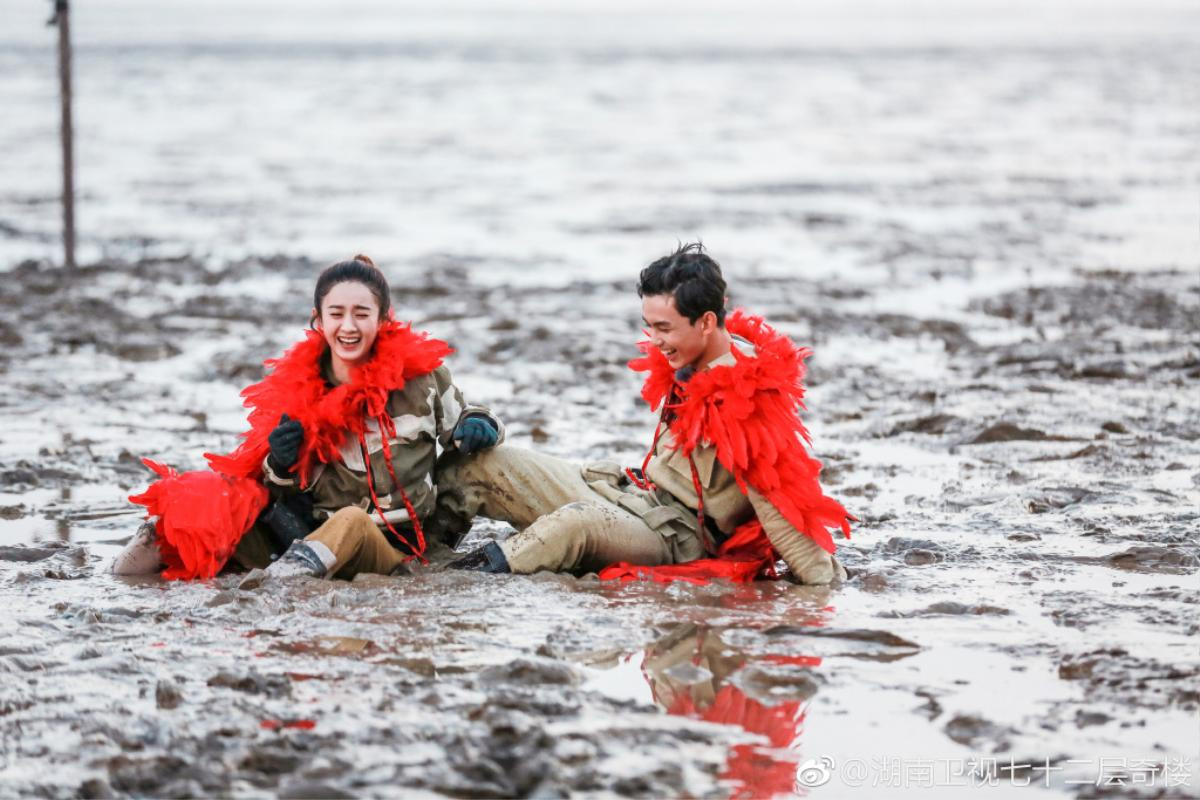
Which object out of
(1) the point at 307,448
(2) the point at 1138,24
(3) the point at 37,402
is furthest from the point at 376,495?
(2) the point at 1138,24

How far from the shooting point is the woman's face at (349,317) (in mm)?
5859

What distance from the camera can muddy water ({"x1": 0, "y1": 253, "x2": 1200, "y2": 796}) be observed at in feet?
13.8

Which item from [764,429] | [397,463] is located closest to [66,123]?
[397,463]

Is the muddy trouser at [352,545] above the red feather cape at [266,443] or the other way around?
the other way around

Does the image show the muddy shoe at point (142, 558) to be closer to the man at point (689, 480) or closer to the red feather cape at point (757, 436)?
the man at point (689, 480)

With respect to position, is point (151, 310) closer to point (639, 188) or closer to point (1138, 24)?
point (639, 188)

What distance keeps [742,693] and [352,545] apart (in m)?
1.67

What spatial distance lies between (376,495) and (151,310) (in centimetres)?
663

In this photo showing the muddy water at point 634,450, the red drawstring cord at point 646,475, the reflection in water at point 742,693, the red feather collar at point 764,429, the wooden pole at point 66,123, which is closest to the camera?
the reflection in water at point 742,693

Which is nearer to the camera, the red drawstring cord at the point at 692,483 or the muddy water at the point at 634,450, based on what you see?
the muddy water at the point at 634,450

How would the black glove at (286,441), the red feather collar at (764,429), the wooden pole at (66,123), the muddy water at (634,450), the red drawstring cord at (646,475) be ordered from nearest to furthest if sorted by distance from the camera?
the muddy water at (634,450)
the red feather collar at (764,429)
the black glove at (286,441)
the red drawstring cord at (646,475)
the wooden pole at (66,123)

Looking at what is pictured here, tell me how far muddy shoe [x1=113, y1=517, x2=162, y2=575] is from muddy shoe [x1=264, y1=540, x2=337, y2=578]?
1.54 ft

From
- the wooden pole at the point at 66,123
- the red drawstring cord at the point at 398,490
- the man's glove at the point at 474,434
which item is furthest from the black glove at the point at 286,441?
the wooden pole at the point at 66,123

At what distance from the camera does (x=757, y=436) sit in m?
5.64
